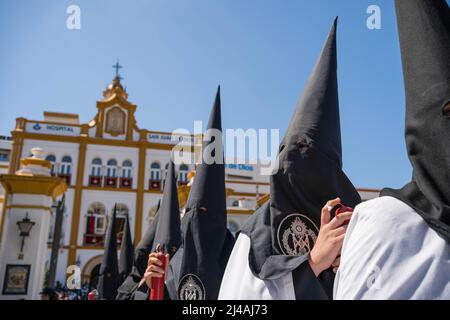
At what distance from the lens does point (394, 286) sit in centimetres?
84

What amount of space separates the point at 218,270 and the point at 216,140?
1.11 m

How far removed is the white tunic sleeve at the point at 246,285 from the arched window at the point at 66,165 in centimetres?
2100

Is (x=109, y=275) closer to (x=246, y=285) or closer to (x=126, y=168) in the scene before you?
(x=246, y=285)

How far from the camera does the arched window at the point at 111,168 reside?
2164cm

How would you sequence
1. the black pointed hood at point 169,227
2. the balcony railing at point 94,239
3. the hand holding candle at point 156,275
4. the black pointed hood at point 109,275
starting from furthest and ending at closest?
the balcony railing at point 94,239 < the black pointed hood at point 109,275 < the black pointed hood at point 169,227 < the hand holding candle at point 156,275

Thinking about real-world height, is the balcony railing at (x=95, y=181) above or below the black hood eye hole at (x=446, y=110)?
above

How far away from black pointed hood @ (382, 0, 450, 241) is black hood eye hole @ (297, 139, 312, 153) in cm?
68

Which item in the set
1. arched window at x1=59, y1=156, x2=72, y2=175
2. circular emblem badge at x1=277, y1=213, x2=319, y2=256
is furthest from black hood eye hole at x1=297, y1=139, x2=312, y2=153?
arched window at x1=59, y1=156, x2=72, y2=175

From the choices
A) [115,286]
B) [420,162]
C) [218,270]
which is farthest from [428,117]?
[115,286]

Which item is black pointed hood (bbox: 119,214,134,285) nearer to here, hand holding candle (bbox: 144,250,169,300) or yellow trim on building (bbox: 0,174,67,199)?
yellow trim on building (bbox: 0,174,67,199)

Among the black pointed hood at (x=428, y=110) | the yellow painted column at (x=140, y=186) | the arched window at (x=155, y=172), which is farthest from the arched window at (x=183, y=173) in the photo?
the black pointed hood at (x=428, y=110)

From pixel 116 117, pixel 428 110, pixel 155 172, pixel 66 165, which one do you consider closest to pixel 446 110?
pixel 428 110

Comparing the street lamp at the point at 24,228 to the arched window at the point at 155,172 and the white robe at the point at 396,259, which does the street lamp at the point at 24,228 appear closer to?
the white robe at the point at 396,259
